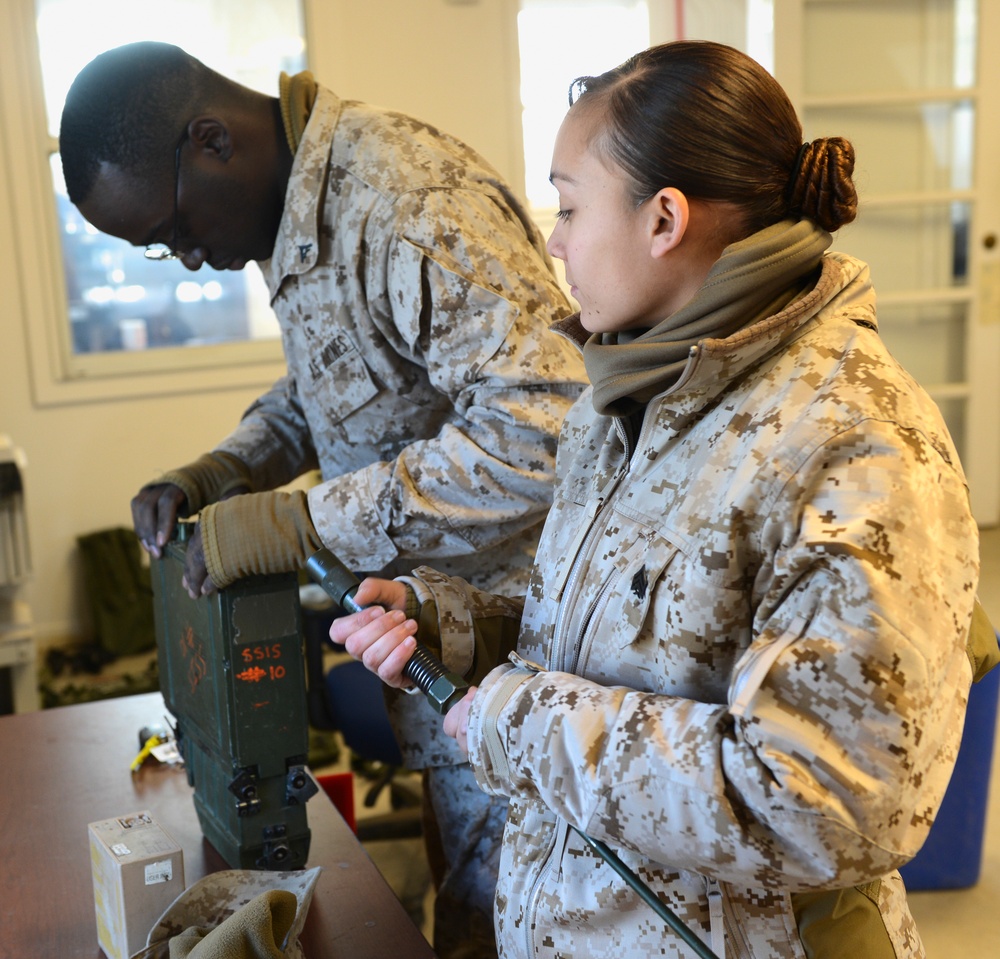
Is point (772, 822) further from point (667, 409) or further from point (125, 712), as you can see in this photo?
point (125, 712)

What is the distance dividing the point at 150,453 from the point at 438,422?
292 cm

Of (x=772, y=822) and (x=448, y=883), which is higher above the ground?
(x=772, y=822)

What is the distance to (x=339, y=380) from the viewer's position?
1.51 metres

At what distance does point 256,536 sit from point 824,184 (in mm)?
736

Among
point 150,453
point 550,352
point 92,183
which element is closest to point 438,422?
point 550,352

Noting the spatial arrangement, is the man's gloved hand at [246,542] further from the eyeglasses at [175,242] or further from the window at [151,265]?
the window at [151,265]

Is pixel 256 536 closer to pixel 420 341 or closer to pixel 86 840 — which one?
pixel 420 341

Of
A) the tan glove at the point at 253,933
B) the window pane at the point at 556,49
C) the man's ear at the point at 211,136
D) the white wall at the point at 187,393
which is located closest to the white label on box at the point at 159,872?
the tan glove at the point at 253,933

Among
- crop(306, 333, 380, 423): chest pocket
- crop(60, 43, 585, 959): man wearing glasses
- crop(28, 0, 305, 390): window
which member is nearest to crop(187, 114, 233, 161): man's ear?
crop(60, 43, 585, 959): man wearing glasses

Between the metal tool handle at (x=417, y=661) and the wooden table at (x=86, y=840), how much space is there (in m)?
0.31

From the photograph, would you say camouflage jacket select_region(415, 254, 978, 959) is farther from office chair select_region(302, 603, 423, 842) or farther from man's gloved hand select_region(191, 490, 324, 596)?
office chair select_region(302, 603, 423, 842)

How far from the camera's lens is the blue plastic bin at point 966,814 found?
2166 millimetres

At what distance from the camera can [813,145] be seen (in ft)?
2.90

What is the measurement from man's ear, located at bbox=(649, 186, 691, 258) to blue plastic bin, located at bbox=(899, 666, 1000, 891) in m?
1.59
